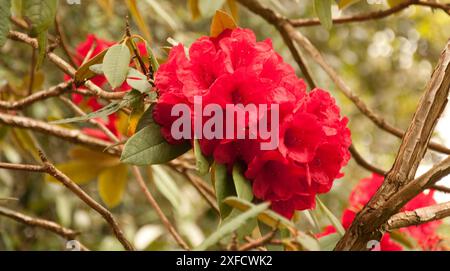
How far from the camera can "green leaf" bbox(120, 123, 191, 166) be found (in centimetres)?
75

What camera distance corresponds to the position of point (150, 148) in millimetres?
772

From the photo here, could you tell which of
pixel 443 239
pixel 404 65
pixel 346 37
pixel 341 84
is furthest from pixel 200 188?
pixel 404 65

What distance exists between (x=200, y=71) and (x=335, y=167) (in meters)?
0.19

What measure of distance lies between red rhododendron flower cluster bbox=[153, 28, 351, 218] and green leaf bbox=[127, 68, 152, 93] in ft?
0.08

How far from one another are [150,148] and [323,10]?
0.37 m

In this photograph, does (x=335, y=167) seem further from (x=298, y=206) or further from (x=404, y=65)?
(x=404, y=65)

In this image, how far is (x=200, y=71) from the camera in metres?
0.77

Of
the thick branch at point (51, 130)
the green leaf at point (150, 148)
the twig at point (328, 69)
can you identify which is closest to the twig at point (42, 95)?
the thick branch at point (51, 130)

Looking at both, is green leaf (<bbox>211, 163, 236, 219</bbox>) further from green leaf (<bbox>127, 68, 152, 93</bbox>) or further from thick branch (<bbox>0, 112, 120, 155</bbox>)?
thick branch (<bbox>0, 112, 120, 155</bbox>)

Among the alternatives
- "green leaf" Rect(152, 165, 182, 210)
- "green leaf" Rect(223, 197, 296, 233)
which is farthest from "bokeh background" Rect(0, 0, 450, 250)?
"green leaf" Rect(223, 197, 296, 233)

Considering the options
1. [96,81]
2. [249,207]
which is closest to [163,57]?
[96,81]

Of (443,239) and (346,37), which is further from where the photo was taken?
Result: (346,37)

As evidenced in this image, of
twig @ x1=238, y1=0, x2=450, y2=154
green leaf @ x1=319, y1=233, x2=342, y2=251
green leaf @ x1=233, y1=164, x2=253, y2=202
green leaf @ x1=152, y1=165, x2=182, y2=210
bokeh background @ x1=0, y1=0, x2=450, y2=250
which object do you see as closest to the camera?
green leaf @ x1=233, y1=164, x2=253, y2=202
